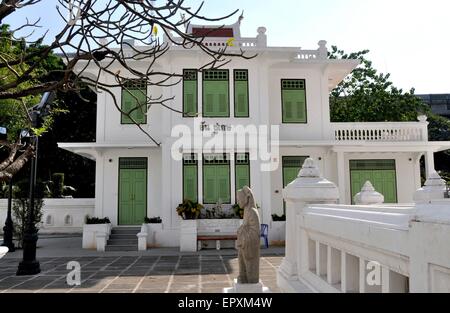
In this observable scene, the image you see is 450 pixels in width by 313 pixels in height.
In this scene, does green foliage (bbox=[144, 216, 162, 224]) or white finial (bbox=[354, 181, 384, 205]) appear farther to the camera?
green foliage (bbox=[144, 216, 162, 224])

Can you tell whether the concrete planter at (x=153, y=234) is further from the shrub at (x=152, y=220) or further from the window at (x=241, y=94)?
the window at (x=241, y=94)

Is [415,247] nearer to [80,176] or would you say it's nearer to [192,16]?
[192,16]

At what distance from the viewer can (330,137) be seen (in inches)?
599

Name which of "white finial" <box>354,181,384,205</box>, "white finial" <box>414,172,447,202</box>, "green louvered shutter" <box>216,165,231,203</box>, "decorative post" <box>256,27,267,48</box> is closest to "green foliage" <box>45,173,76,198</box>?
"green louvered shutter" <box>216,165,231,203</box>

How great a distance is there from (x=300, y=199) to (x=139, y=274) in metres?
5.83

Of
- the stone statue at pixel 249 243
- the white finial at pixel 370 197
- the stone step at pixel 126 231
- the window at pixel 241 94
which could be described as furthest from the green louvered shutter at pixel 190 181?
the stone statue at pixel 249 243

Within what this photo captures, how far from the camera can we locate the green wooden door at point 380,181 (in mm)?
15719

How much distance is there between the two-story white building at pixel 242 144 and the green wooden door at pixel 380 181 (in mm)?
40

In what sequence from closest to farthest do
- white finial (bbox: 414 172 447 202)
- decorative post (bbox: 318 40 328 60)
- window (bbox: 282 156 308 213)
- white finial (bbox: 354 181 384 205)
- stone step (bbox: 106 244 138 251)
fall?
white finial (bbox: 414 172 447 202), white finial (bbox: 354 181 384 205), stone step (bbox: 106 244 138 251), window (bbox: 282 156 308 213), decorative post (bbox: 318 40 328 60)

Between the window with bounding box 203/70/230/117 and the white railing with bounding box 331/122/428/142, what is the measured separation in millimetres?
4387

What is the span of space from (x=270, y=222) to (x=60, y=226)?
1007 cm

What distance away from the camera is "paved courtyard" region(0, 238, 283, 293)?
7641 mm

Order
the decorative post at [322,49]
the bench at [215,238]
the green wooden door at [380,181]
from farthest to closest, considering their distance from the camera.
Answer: the green wooden door at [380,181]
the decorative post at [322,49]
the bench at [215,238]

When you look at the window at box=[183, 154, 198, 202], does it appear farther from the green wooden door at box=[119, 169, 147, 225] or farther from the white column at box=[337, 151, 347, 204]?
the white column at box=[337, 151, 347, 204]
